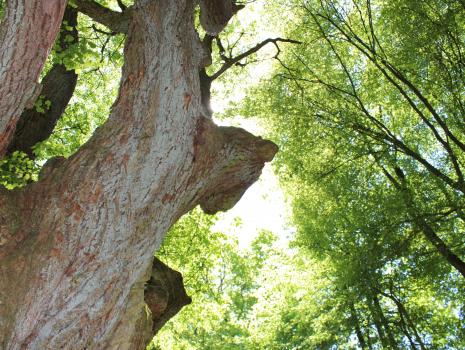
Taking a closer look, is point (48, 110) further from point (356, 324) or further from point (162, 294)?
point (356, 324)

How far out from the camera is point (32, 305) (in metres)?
2.80

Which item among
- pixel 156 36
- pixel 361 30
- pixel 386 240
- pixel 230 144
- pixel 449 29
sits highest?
pixel 361 30

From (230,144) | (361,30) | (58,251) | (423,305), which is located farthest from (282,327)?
(58,251)

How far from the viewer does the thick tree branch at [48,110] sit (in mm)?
6516

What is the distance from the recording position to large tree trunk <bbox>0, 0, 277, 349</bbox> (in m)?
2.88

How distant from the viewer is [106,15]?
5.94 m

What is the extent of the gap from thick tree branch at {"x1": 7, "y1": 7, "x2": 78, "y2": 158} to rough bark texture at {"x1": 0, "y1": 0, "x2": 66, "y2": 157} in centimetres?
339

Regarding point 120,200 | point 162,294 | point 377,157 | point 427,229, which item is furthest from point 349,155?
point 120,200

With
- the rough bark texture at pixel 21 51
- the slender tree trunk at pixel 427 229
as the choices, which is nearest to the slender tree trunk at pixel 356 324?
the slender tree trunk at pixel 427 229

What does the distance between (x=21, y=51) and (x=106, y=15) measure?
130 inches

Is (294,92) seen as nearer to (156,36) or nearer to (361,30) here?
(361,30)

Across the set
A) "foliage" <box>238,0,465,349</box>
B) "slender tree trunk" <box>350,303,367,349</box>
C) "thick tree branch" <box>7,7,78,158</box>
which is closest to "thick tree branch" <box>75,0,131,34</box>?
"thick tree branch" <box>7,7,78,158</box>

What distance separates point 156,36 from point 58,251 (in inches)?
94.9

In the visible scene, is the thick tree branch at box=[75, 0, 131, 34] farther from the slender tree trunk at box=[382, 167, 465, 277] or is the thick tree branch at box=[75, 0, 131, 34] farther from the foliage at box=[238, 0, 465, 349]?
the slender tree trunk at box=[382, 167, 465, 277]
